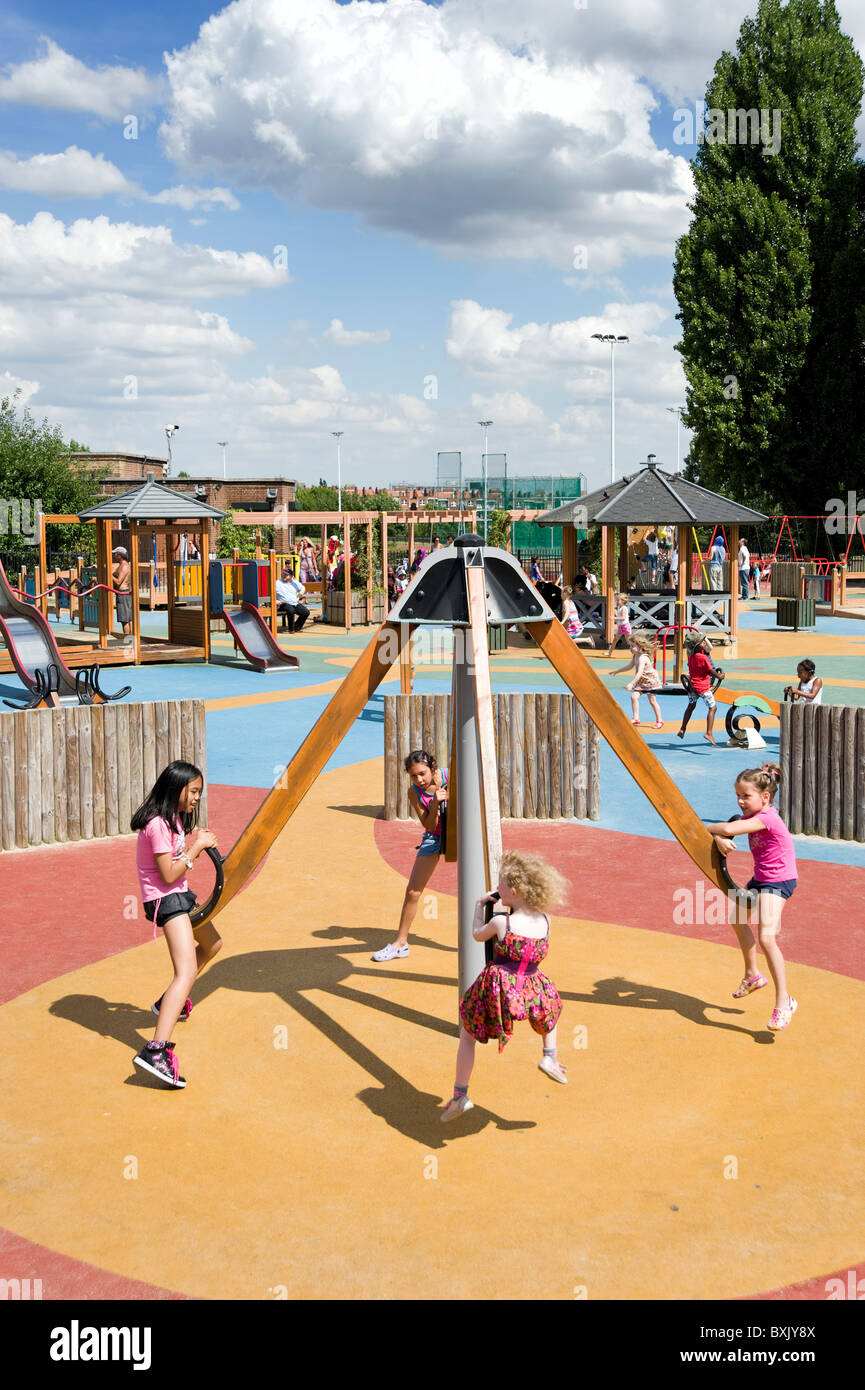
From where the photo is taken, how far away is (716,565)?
4109 cm

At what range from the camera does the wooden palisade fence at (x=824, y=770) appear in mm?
11648

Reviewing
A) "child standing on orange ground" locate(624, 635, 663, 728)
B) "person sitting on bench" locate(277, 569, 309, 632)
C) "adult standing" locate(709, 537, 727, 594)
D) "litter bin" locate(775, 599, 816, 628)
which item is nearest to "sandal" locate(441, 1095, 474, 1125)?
"child standing on orange ground" locate(624, 635, 663, 728)

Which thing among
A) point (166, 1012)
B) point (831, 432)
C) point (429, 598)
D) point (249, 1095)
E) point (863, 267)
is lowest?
point (249, 1095)

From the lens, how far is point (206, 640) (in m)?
26.8

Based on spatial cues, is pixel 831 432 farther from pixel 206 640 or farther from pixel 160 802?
pixel 160 802

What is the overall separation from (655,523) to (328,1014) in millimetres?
20663

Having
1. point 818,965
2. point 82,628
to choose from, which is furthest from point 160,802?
point 82,628

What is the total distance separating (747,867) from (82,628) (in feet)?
78.9

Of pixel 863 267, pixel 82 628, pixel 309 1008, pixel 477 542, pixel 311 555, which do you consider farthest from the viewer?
pixel 863 267

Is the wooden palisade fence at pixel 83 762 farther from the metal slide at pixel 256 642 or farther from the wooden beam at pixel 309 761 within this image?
the metal slide at pixel 256 642

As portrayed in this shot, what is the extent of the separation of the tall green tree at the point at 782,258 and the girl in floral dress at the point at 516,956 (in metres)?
45.2

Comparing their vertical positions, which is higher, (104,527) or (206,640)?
(104,527)

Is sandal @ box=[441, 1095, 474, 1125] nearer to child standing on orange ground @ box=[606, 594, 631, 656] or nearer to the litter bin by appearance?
child standing on orange ground @ box=[606, 594, 631, 656]

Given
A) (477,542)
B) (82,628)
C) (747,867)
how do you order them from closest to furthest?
(477,542), (747,867), (82,628)
